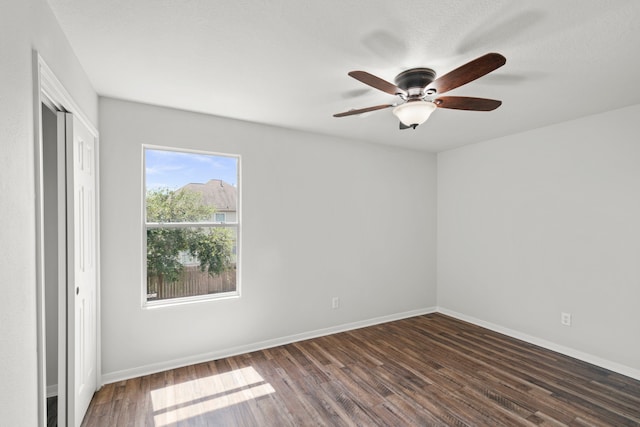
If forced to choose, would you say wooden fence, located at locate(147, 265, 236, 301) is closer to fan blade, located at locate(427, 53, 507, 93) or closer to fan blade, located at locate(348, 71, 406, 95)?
fan blade, located at locate(348, 71, 406, 95)

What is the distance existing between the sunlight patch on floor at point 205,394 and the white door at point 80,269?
509 millimetres

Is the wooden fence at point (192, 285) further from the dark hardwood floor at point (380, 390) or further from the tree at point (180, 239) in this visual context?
the dark hardwood floor at point (380, 390)

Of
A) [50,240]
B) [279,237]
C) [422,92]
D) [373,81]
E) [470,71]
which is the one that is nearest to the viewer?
[470,71]

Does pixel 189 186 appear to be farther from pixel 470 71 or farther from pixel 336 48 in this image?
pixel 470 71

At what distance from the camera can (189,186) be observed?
3.20 m

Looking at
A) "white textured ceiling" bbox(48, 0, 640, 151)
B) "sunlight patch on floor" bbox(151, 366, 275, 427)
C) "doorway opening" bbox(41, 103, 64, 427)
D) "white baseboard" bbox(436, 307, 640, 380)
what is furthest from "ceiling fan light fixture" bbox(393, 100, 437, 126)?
"white baseboard" bbox(436, 307, 640, 380)

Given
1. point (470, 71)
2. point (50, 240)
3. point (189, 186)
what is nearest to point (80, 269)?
point (50, 240)

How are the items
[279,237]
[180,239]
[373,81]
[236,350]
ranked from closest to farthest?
1. [373,81]
2. [180,239]
3. [236,350]
4. [279,237]

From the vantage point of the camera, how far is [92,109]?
2521mm

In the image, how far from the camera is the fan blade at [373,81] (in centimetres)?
175

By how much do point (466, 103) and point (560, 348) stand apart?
2.97m

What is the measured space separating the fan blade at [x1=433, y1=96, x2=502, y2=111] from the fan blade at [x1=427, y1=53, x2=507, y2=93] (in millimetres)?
145

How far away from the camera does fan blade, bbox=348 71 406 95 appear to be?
1.75 metres

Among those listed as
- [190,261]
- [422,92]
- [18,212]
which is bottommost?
[190,261]
